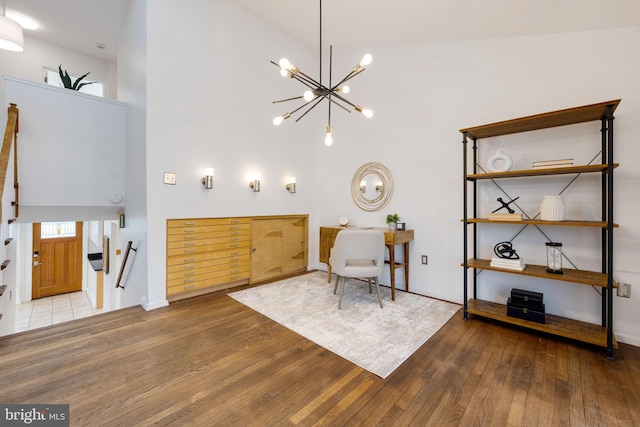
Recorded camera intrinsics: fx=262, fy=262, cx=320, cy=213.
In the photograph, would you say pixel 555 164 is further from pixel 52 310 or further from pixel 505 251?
pixel 52 310

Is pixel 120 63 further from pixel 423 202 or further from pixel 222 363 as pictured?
pixel 423 202

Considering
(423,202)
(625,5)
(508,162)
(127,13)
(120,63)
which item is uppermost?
(127,13)

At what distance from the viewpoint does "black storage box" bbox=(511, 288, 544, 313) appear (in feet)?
8.42

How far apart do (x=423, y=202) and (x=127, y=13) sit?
5050 millimetres

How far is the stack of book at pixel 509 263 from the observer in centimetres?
262

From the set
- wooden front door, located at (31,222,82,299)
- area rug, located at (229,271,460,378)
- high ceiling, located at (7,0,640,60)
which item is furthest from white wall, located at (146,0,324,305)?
wooden front door, located at (31,222,82,299)

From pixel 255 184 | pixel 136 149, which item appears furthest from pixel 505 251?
pixel 136 149

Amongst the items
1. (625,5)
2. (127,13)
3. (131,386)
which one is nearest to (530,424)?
(131,386)

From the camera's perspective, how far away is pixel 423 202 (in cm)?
362

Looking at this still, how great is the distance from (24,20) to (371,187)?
6.19m

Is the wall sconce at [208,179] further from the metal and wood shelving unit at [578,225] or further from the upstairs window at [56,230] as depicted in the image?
the upstairs window at [56,230]

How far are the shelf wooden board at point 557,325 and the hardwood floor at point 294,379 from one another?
0.11 meters

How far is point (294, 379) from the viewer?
1.85m

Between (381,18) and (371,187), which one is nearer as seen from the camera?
(381,18)
